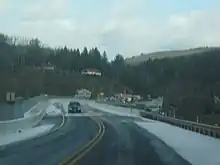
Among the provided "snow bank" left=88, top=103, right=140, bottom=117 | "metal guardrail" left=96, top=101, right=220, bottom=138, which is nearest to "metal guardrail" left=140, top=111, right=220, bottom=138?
"metal guardrail" left=96, top=101, right=220, bottom=138

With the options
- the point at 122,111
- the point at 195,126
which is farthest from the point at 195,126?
the point at 122,111

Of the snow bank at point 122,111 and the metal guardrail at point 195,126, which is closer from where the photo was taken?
the metal guardrail at point 195,126

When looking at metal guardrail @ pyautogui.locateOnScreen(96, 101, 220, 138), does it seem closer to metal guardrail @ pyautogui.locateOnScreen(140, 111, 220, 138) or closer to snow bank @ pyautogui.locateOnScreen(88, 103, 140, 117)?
metal guardrail @ pyautogui.locateOnScreen(140, 111, 220, 138)

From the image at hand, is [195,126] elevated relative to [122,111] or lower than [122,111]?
lower

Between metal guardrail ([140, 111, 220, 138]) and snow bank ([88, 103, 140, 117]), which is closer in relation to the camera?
metal guardrail ([140, 111, 220, 138])

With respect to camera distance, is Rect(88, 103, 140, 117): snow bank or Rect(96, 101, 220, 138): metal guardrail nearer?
Rect(96, 101, 220, 138): metal guardrail

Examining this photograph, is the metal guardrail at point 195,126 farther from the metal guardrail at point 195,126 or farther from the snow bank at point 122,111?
the snow bank at point 122,111

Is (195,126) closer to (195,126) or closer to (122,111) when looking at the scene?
(195,126)

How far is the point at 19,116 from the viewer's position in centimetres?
3856

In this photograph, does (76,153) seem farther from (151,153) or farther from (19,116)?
(19,116)

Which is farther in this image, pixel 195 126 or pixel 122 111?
pixel 122 111

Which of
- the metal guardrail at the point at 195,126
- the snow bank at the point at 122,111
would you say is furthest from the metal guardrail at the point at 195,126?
the snow bank at the point at 122,111

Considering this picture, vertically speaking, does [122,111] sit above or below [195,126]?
above

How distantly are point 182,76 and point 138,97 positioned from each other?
61390 mm
